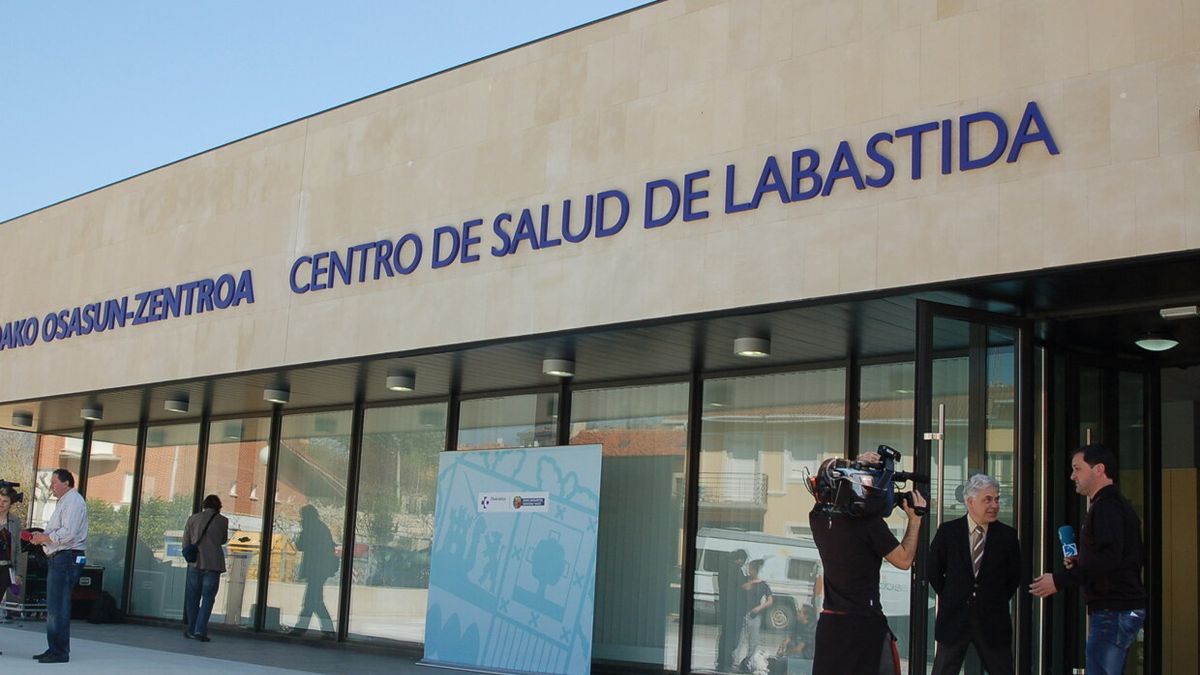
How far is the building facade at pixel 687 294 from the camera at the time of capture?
295 inches

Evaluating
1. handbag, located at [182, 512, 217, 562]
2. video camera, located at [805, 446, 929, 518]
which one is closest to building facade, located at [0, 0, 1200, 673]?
handbag, located at [182, 512, 217, 562]

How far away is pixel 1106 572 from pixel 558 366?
5557 mm

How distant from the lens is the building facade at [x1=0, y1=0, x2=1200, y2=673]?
7.50 meters

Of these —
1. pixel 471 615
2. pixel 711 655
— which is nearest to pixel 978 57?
pixel 711 655

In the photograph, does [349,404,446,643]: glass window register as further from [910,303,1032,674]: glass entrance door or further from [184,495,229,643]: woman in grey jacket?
[910,303,1032,674]: glass entrance door

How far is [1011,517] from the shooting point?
805 cm

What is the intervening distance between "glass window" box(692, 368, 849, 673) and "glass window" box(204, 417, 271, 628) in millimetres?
6634

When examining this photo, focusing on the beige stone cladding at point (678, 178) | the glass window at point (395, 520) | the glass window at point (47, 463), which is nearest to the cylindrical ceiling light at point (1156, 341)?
the beige stone cladding at point (678, 178)

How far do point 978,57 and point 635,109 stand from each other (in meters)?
2.85

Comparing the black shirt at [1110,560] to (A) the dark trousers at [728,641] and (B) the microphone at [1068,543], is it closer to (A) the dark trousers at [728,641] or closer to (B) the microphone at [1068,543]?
(B) the microphone at [1068,543]

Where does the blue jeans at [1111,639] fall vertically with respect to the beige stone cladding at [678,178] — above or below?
below

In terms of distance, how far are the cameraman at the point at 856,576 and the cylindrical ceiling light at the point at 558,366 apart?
5.27m

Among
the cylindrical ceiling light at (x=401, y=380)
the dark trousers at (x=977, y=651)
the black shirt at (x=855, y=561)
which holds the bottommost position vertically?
the dark trousers at (x=977, y=651)

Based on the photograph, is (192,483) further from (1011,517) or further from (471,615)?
(1011,517)
